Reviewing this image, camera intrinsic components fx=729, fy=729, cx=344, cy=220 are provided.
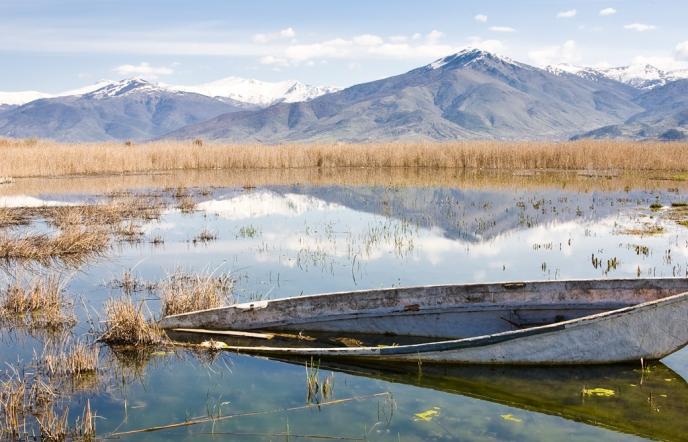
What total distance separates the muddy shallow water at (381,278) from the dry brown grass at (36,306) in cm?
31

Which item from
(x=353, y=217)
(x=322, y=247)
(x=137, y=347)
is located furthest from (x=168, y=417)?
(x=353, y=217)

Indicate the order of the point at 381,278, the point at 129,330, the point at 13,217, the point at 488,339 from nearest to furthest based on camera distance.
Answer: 1. the point at 488,339
2. the point at 129,330
3. the point at 381,278
4. the point at 13,217

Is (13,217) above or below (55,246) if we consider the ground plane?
above

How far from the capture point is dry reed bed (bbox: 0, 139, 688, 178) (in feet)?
115

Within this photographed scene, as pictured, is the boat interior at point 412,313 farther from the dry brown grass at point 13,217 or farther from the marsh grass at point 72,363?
the dry brown grass at point 13,217

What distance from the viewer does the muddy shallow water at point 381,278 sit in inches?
253

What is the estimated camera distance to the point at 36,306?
987 cm

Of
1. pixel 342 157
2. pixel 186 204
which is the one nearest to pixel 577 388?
pixel 186 204

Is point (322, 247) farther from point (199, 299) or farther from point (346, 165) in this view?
point (346, 165)

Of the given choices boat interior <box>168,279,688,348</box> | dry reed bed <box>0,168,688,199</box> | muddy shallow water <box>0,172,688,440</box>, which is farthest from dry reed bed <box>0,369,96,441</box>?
dry reed bed <box>0,168,688,199</box>

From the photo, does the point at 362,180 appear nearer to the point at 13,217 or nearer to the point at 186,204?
the point at 186,204

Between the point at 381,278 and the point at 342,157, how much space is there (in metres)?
30.1

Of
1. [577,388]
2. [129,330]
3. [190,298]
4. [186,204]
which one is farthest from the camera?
[186,204]

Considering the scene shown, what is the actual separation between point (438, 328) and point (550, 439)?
2815mm
